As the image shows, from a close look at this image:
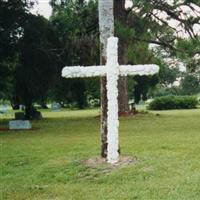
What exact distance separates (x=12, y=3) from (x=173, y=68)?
74540 mm

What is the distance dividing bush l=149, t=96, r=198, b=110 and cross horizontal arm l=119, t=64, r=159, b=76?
44.1 metres

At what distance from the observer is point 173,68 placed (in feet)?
327

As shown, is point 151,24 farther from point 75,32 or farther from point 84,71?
point 84,71

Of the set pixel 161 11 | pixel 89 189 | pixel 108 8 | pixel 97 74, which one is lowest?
pixel 89 189

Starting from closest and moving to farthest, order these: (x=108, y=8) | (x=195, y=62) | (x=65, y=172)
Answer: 1. (x=65, y=172)
2. (x=108, y=8)
3. (x=195, y=62)

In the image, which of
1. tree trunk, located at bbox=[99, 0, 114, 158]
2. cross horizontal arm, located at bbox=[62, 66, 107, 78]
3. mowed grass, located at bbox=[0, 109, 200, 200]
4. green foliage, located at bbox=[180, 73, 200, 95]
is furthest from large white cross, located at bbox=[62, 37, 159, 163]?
green foliage, located at bbox=[180, 73, 200, 95]

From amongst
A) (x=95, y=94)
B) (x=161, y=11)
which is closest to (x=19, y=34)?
(x=161, y=11)

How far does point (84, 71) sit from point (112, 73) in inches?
21.5

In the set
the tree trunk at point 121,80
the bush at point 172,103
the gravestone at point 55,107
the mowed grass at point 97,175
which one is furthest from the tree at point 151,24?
the gravestone at point 55,107

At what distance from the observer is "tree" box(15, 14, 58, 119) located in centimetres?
2780

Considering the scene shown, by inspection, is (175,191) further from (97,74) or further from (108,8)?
(108,8)

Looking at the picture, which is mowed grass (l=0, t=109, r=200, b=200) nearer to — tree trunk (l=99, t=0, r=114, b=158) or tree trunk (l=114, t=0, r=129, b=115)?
tree trunk (l=99, t=0, r=114, b=158)

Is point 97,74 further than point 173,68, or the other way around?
point 173,68

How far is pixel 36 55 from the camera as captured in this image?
2847cm
